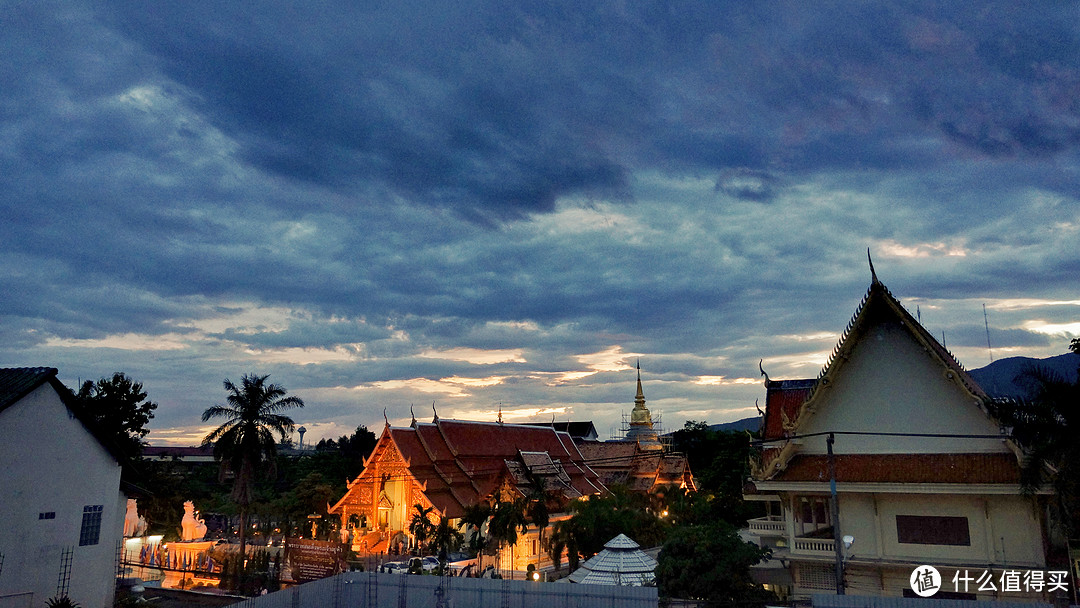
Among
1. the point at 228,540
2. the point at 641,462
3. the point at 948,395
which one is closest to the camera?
the point at 948,395

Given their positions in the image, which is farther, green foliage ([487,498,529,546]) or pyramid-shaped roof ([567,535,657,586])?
green foliage ([487,498,529,546])

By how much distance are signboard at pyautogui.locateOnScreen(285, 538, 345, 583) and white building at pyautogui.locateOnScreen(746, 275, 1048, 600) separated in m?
14.3

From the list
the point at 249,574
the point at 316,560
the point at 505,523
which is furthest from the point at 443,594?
the point at 249,574

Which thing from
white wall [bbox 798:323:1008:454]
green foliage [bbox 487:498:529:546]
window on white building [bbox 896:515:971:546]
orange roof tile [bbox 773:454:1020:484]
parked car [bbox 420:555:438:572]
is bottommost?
parked car [bbox 420:555:438:572]

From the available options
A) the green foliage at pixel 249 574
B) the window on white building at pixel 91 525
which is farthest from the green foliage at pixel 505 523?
the window on white building at pixel 91 525

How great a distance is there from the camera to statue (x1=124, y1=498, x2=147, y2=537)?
125 ft

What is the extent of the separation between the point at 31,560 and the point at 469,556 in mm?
21285

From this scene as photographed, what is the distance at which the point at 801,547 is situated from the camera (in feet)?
65.5

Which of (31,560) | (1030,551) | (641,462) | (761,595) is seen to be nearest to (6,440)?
(31,560)

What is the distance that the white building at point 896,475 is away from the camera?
698 inches

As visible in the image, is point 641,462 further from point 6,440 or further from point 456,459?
point 6,440

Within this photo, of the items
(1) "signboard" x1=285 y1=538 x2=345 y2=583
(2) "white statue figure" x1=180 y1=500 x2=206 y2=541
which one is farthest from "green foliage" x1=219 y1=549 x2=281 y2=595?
(2) "white statue figure" x1=180 y1=500 x2=206 y2=541

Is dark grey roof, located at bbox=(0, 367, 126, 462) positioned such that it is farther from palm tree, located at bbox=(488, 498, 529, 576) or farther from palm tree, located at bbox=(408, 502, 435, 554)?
palm tree, located at bbox=(408, 502, 435, 554)

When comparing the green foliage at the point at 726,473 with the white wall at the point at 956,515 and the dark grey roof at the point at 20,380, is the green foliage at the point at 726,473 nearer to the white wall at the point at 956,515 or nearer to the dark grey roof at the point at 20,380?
the white wall at the point at 956,515
